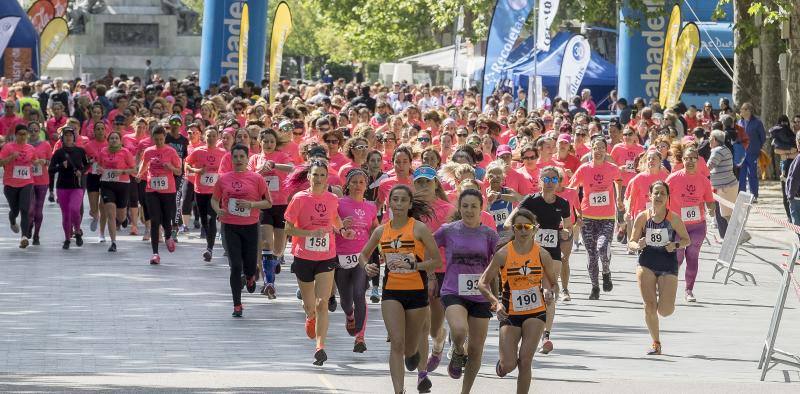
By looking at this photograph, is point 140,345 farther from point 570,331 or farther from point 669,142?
point 669,142

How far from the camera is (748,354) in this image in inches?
571

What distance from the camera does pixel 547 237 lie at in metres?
15.2

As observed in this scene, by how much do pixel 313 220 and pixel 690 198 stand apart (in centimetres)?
541

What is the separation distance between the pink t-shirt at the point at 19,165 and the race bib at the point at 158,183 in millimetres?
1816

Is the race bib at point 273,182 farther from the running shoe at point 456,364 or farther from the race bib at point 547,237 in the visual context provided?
the running shoe at point 456,364

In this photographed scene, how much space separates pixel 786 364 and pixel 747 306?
4588 mm

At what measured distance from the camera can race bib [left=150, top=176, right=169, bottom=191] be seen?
21.1 metres

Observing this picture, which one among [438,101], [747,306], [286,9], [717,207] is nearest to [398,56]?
[438,101]

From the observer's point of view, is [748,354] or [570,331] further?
[570,331]

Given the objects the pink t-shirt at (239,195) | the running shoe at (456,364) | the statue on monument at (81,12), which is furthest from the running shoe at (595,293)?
the statue on monument at (81,12)

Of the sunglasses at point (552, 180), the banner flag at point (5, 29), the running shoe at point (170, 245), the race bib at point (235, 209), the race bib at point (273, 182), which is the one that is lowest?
the running shoe at point (170, 245)

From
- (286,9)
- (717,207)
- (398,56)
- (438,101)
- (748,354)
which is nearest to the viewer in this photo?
(748,354)

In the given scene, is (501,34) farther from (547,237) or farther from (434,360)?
(434,360)

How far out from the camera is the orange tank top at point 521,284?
11.3 meters
